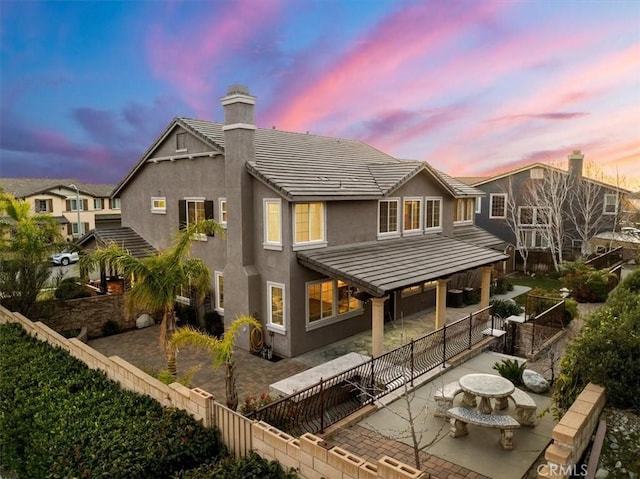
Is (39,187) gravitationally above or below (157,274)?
above

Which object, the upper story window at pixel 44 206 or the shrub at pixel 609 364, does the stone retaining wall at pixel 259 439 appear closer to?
the shrub at pixel 609 364

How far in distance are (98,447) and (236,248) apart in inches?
354

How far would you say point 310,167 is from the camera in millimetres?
16594

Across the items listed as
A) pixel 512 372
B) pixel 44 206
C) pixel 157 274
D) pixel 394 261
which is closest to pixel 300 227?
pixel 394 261

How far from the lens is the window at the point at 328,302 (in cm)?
1462

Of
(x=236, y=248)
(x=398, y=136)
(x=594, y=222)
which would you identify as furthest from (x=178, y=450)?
(x=594, y=222)

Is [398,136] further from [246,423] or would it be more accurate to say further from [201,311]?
[246,423]

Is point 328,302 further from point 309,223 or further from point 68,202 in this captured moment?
point 68,202

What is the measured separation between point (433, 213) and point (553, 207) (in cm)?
1308

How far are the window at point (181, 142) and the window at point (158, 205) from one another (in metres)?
2.83

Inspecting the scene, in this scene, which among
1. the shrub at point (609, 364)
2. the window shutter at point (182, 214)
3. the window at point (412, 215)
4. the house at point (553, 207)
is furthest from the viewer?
the house at point (553, 207)

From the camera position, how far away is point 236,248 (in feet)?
49.4

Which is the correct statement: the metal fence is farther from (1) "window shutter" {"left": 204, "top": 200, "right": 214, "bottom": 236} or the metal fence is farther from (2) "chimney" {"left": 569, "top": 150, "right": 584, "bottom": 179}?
(2) "chimney" {"left": 569, "top": 150, "right": 584, "bottom": 179}

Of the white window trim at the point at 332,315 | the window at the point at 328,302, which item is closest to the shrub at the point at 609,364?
the white window trim at the point at 332,315
